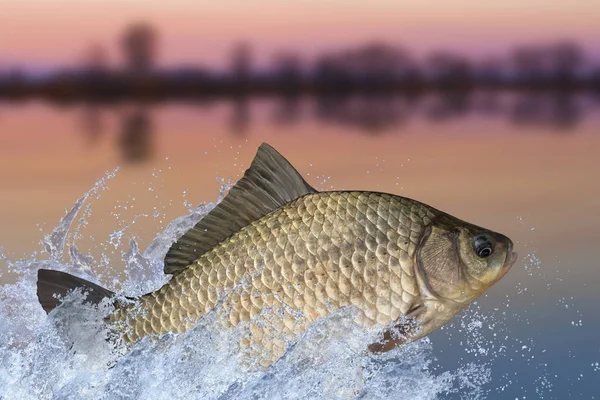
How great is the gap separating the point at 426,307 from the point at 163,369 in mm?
963

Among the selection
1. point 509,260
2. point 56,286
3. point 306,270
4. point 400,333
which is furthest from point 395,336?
point 56,286

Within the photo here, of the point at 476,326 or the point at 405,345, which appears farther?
the point at 476,326

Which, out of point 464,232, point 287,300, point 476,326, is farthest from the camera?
point 476,326

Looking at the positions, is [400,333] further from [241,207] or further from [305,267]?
[241,207]

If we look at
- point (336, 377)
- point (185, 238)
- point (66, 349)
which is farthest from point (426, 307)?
point (66, 349)

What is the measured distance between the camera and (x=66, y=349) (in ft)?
13.4

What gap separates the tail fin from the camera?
406 cm

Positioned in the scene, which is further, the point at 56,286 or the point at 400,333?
the point at 56,286

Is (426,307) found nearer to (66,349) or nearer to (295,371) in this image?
(295,371)

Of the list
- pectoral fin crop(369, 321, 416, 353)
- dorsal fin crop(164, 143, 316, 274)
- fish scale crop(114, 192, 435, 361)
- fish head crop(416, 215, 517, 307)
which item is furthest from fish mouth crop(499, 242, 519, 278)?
dorsal fin crop(164, 143, 316, 274)

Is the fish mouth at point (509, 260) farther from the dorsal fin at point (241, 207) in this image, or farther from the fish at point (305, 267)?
the dorsal fin at point (241, 207)

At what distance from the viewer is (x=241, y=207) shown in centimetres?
402

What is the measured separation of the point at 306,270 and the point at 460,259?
60 centimetres

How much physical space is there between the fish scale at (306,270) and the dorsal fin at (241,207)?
0.07 m
